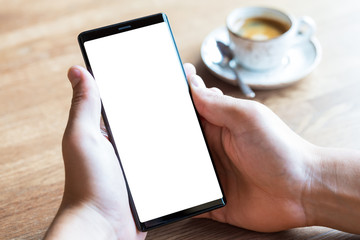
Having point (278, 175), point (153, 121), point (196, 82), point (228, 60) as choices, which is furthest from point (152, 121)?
point (228, 60)

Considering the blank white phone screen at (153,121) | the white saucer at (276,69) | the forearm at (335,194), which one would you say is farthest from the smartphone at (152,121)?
the white saucer at (276,69)

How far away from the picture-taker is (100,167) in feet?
2.17

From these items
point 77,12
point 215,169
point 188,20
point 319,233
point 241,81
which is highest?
point 77,12

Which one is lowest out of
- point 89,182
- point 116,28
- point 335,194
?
point 335,194

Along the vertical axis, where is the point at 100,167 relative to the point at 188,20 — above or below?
below

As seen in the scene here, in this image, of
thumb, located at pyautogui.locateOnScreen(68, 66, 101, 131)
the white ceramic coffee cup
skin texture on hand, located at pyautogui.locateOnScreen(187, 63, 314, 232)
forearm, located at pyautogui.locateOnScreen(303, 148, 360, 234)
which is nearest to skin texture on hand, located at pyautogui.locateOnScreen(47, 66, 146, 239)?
thumb, located at pyautogui.locateOnScreen(68, 66, 101, 131)

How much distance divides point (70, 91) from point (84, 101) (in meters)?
0.31

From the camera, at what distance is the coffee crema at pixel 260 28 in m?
1.02

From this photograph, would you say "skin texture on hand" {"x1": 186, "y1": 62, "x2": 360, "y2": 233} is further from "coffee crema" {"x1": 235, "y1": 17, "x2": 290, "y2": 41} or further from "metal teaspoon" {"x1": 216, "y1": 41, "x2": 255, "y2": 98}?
"coffee crema" {"x1": 235, "y1": 17, "x2": 290, "y2": 41}

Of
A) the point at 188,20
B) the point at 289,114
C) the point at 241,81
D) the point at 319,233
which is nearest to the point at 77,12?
the point at 188,20

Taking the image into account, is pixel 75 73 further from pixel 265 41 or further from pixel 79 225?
pixel 265 41

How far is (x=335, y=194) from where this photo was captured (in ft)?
2.28

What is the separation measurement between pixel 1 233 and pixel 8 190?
0.09 metres

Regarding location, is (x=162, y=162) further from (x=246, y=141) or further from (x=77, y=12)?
(x=77, y=12)
